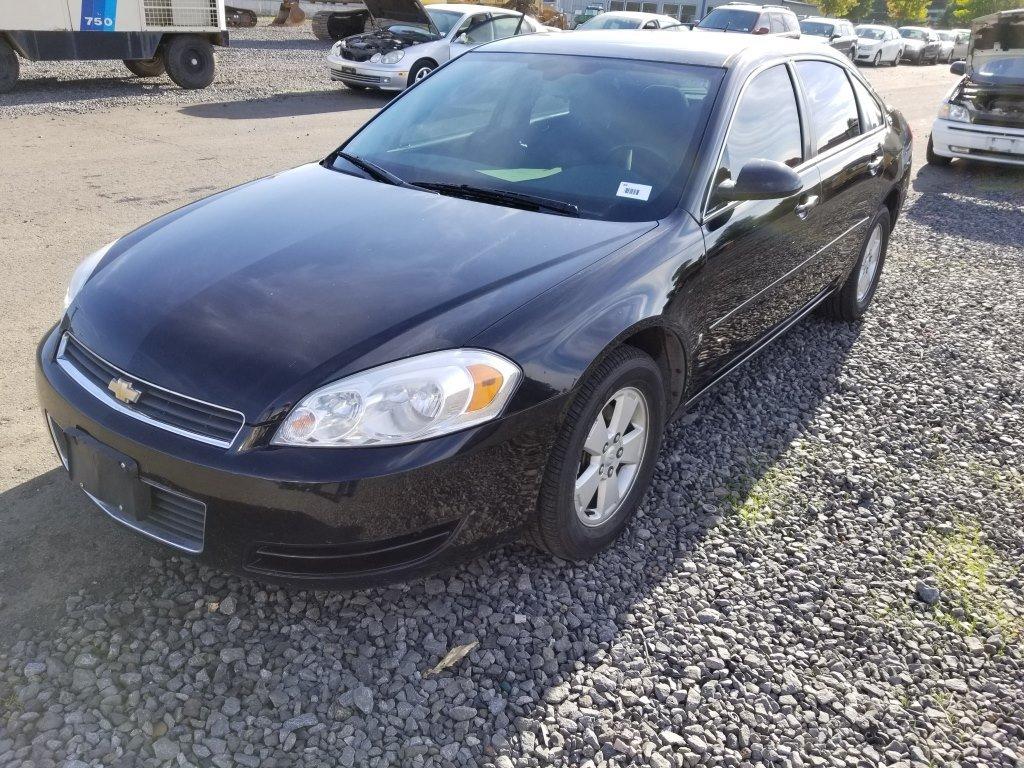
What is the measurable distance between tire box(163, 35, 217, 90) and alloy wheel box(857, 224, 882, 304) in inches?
463

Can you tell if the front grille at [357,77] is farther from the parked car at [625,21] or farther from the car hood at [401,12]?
the parked car at [625,21]

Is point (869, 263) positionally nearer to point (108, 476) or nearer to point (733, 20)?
point (108, 476)

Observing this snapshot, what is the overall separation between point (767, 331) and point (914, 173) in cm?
831

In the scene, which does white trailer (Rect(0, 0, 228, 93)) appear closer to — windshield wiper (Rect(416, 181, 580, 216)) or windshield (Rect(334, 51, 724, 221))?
windshield (Rect(334, 51, 724, 221))

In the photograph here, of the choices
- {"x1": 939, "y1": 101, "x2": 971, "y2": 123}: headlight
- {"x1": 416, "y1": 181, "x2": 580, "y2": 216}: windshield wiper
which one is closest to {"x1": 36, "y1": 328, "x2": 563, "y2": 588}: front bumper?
{"x1": 416, "y1": 181, "x2": 580, "y2": 216}: windshield wiper

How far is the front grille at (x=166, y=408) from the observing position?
225 centimetres

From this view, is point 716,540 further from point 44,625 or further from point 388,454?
point 44,625

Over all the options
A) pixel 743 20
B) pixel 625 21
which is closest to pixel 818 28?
pixel 743 20

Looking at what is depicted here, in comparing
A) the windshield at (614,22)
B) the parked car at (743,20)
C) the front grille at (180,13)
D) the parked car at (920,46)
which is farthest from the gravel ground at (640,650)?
the parked car at (920,46)

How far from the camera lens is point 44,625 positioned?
2.52m

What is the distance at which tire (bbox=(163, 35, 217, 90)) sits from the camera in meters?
13.5

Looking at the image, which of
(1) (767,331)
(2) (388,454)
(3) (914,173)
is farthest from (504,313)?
(3) (914,173)

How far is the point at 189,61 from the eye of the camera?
45.0 feet

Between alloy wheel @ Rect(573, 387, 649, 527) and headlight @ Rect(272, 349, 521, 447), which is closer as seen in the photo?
headlight @ Rect(272, 349, 521, 447)
